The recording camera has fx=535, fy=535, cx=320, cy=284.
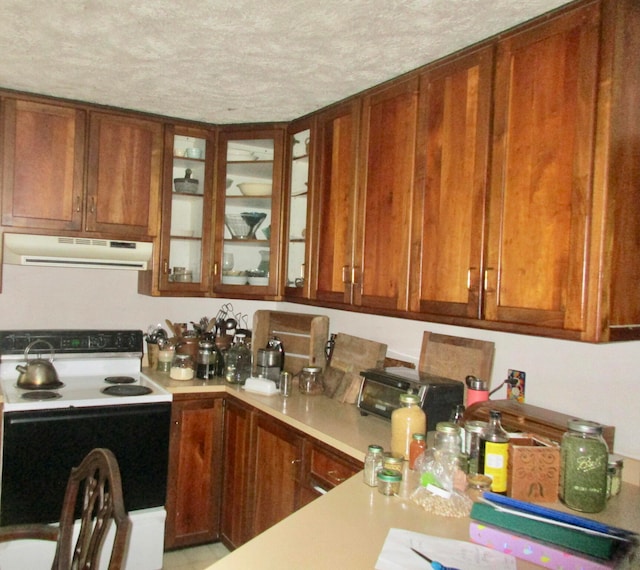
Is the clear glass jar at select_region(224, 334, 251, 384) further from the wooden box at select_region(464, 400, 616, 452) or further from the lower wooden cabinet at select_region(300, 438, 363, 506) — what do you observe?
the wooden box at select_region(464, 400, 616, 452)

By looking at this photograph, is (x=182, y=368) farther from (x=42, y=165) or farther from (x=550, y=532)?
(x=550, y=532)

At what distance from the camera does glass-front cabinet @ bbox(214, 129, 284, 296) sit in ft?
10.4

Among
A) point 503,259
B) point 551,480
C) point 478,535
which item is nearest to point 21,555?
point 478,535

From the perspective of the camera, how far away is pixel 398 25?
183 cm

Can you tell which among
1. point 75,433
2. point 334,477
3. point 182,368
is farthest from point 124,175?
point 334,477

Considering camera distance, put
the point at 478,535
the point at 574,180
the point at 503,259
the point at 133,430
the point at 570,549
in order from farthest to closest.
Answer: the point at 133,430
the point at 503,259
the point at 574,180
the point at 478,535
the point at 570,549

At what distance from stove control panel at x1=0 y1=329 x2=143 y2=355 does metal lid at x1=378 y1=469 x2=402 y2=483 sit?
2065mm

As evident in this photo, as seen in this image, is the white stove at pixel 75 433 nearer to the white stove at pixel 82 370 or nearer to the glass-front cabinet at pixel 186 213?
the white stove at pixel 82 370

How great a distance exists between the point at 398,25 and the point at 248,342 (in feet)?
6.74

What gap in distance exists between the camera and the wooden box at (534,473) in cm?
153

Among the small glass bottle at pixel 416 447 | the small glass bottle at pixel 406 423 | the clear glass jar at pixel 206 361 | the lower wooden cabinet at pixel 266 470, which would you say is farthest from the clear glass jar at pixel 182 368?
the small glass bottle at pixel 416 447

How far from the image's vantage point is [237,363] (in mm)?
3012

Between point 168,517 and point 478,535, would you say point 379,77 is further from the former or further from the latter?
point 168,517

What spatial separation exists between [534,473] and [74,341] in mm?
2527
